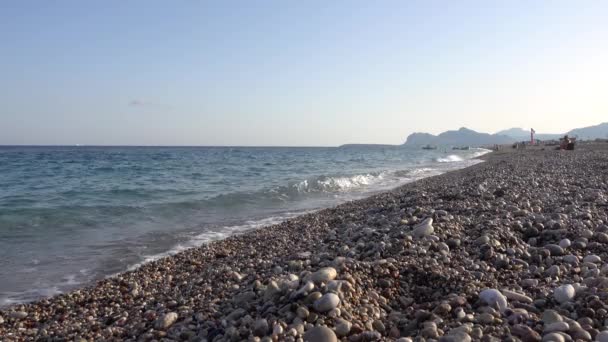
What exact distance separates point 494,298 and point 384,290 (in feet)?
2.83

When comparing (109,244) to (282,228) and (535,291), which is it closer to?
(282,228)

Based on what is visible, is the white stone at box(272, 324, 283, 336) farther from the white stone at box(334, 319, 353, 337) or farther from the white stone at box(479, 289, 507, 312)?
the white stone at box(479, 289, 507, 312)

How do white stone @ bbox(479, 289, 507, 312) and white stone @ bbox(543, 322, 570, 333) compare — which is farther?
white stone @ bbox(479, 289, 507, 312)

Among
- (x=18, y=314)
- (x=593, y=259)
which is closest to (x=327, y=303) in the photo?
(x=593, y=259)

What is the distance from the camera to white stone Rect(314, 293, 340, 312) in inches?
120

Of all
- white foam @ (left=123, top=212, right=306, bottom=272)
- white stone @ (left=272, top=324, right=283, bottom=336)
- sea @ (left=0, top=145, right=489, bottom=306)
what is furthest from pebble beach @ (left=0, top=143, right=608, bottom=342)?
sea @ (left=0, top=145, right=489, bottom=306)

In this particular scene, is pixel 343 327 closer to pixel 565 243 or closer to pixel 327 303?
pixel 327 303

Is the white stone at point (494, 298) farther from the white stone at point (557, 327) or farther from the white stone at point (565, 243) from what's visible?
the white stone at point (565, 243)

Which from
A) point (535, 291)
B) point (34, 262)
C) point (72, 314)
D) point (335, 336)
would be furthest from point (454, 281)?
point (34, 262)

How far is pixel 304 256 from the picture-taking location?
5.30 metres

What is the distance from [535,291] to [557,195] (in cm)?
540

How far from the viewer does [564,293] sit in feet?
10.2

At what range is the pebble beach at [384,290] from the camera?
2869mm

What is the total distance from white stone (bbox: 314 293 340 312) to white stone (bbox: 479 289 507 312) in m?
1.11
